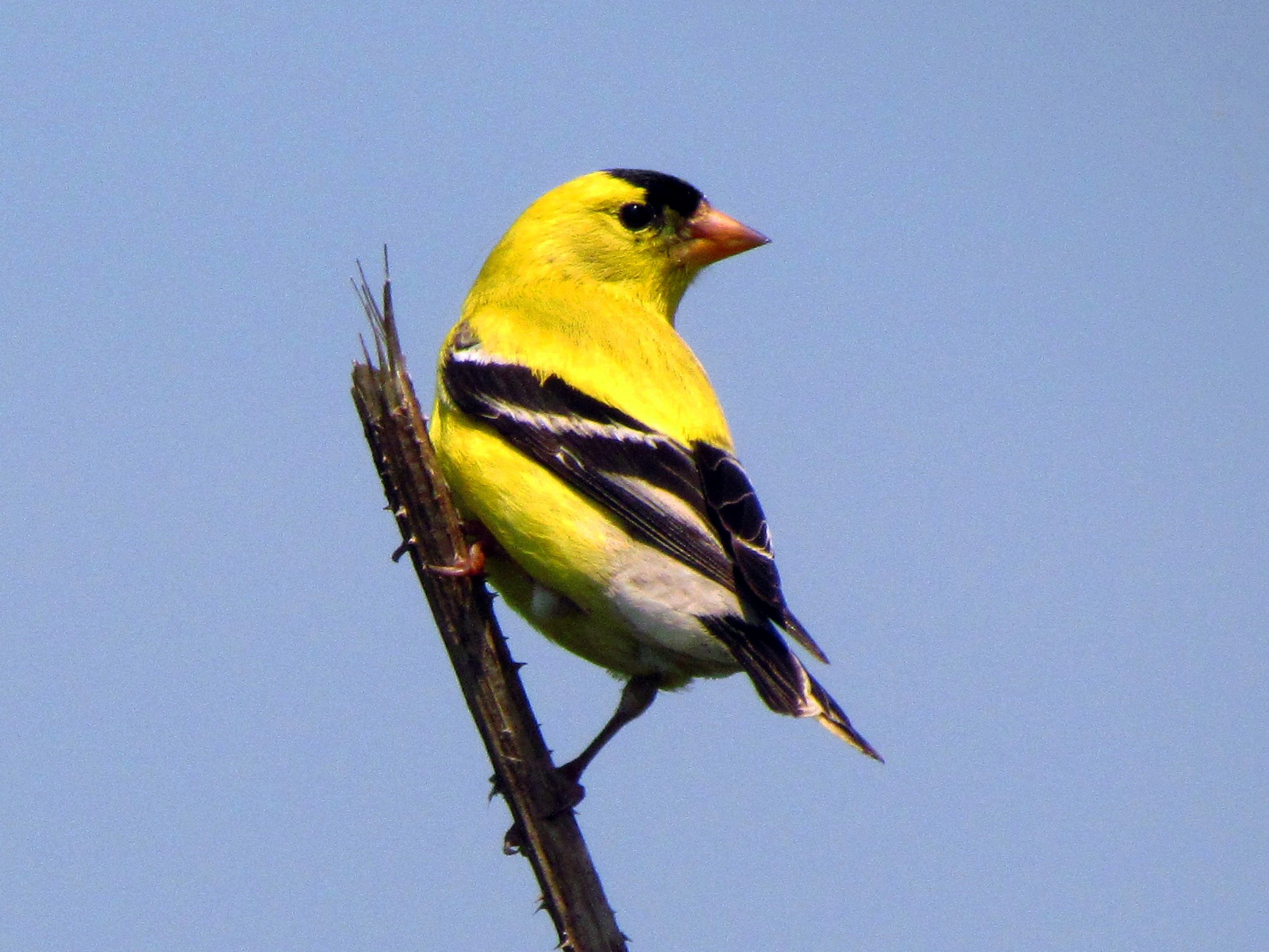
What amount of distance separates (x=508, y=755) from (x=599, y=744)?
948 millimetres

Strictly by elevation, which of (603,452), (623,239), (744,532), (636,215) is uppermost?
(636,215)

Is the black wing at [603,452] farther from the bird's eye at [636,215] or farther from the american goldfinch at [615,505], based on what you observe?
the bird's eye at [636,215]

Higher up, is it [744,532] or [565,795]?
[744,532]

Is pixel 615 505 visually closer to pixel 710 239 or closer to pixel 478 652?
pixel 478 652

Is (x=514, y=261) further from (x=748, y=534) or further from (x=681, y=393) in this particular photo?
(x=748, y=534)

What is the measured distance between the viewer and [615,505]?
4230 mm

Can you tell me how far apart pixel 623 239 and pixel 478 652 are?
269cm

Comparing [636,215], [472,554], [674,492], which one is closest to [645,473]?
[674,492]

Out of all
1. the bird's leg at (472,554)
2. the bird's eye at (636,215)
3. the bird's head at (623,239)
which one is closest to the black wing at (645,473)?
the bird's leg at (472,554)

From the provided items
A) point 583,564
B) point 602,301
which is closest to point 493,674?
point 583,564

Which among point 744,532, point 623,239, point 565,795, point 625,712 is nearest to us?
point 565,795

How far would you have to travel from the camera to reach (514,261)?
19.3ft

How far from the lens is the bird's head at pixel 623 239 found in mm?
5898

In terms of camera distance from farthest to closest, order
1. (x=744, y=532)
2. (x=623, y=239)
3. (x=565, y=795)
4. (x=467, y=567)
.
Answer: (x=623, y=239), (x=744, y=532), (x=467, y=567), (x=565, y=795)
